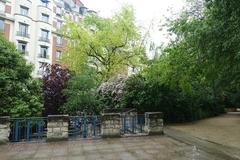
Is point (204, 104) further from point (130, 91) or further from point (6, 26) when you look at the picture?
point (6, 26)

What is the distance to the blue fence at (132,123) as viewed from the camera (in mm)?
13086

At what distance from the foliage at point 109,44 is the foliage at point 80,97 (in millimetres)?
9969

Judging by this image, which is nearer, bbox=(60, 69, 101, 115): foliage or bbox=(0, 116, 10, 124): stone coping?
bbox=(0, 116, 10, 124): stone coping

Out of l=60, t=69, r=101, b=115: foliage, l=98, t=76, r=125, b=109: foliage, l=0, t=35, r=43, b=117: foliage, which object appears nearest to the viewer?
l=0, t=35, r=43, b=117: foliage

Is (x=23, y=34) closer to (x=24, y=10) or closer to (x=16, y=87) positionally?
(x=24, y=10)

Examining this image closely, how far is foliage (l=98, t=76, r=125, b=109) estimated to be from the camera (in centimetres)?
1925

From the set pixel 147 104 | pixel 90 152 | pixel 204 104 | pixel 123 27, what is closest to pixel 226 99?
pixel 204 104

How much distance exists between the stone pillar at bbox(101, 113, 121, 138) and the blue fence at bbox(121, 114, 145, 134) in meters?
1.29

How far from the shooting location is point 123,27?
2605cm

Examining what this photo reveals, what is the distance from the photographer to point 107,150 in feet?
30.6

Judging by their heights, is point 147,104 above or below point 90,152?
above

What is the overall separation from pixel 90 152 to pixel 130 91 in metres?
9.84

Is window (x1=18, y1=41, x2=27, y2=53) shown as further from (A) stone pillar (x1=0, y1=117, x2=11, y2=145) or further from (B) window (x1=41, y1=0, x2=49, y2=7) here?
(A) stone pillar (x1=0, y1=117, x2=11, y2=145)

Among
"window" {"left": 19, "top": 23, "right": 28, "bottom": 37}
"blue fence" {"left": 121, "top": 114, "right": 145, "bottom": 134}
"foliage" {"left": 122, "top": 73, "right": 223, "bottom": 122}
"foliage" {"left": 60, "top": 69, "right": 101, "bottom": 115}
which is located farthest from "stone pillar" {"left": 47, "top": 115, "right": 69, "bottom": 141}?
"window" {"left": 19, "top": 23, "right": 28, "bottom": 37}
